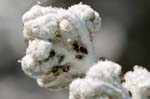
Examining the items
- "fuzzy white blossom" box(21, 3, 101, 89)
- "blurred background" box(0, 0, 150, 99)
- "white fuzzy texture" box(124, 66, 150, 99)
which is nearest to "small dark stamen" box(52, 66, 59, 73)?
"fuzzy white blossom" box(21, 3, 101, 89)

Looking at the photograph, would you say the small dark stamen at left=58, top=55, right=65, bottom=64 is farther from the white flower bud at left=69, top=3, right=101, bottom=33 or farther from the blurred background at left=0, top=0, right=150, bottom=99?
the blurred background at left=0, top=0, right=150, bottom=99

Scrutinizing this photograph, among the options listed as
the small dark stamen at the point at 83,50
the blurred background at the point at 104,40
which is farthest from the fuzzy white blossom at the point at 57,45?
the blurred background at the point at 104,40

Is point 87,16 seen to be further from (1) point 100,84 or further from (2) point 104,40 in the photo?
(2) point 104,40

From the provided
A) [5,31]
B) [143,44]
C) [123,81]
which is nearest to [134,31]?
[143,44]

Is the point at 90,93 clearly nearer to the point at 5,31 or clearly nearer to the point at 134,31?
the point at 134,31

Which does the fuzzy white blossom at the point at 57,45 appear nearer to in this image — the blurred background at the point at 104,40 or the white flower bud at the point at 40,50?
the white flower bud at the point at 40,50
